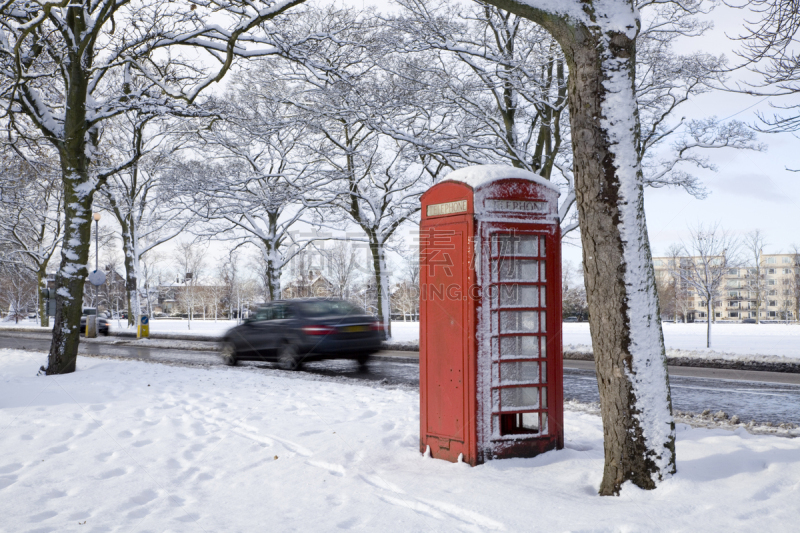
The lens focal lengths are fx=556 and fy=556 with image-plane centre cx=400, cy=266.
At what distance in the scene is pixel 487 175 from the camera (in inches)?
177

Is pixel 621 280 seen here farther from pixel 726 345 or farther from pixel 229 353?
pixel 726 345

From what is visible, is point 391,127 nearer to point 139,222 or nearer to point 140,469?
point 140,469

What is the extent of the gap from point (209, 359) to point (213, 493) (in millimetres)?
11452

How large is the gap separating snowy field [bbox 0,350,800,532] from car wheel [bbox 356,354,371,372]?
489 cm

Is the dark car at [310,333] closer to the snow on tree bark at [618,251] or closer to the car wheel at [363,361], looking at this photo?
the car wheel at [363,361]

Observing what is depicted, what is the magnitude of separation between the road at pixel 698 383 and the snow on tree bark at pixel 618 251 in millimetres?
3873

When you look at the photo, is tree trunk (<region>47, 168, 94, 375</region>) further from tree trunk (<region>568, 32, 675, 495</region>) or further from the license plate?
tree trunk (<region>568, 32, 675, 495</region>)

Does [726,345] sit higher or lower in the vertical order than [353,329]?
lower

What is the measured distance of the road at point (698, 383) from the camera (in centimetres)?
736

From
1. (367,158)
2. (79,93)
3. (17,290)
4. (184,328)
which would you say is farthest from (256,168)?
(17,290)

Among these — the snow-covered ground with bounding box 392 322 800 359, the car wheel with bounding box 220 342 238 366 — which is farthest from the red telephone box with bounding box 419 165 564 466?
the snow-covered ground with bounding box 392 322 800 359

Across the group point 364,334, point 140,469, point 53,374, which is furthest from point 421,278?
point 53,374

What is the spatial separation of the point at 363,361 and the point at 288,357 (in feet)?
5.23

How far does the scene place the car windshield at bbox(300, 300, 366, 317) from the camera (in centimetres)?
1130
